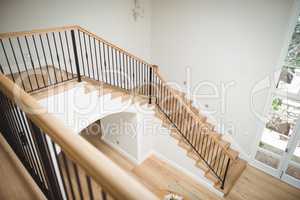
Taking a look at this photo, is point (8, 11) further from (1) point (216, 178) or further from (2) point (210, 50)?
(1) point (216, 178)

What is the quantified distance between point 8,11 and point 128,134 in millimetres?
4052

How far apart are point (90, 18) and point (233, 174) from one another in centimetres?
563

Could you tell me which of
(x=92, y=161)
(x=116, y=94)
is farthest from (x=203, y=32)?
(x=92, y=161)

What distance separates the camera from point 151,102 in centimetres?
494

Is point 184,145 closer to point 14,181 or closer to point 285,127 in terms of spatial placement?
point 285,127

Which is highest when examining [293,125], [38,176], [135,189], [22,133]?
[135,189]

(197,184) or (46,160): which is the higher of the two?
(46,160)

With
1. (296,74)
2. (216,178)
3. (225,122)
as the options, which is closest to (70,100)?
(216,178)

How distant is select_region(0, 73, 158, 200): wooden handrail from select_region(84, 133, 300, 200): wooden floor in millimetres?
4593

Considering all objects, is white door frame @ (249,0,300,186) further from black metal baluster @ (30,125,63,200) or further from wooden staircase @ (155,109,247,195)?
black metal baluster @ (30,125,63,200)

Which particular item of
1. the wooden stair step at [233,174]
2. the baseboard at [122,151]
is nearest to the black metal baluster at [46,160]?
the wooden stair step at [233,174]

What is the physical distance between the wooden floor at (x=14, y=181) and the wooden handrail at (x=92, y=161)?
98 centimetres

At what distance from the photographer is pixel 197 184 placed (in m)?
4.93

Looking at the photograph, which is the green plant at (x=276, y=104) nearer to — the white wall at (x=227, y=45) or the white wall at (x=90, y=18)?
the white wall at (x=227, y=45)
